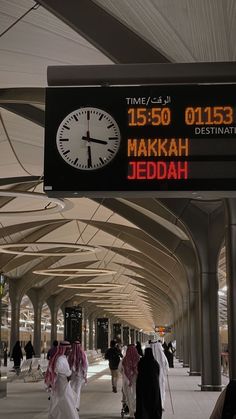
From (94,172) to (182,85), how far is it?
1.41m

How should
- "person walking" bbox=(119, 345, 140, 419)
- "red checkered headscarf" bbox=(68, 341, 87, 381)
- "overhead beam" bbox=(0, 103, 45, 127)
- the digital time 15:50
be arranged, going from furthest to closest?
1. "overhead beam" bbox=(0, 103, 45, 127)
2. "red checkered headscarf" bbox=(68, 341, 87, 381)
3. "person walking" bbox=(119, 345, 140, 419)
4. the digital time 15:50

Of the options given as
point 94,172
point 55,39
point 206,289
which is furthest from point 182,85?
point 206,289

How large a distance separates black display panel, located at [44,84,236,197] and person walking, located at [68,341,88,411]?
36.9 ft

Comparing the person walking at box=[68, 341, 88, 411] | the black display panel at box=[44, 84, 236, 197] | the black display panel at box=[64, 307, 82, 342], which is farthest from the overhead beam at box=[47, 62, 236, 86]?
the black display panel at box=[64, 307, 82, 342]

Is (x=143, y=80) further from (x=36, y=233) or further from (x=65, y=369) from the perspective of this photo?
(x=36, y=233)

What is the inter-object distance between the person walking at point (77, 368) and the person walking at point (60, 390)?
344 cm

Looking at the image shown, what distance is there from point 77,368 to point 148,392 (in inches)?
224

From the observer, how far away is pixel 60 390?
47.1 ft

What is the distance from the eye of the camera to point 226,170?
7.55m

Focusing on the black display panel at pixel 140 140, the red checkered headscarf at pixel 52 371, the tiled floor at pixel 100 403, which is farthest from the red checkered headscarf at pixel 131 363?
the black display panel at pixel 140 140

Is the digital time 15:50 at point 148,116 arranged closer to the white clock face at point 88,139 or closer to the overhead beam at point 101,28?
the white clock face at point 88,139

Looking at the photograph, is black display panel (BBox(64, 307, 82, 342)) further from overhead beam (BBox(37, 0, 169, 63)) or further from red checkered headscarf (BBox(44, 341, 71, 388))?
overhead beam (BBox(37, 0, 169, 63))

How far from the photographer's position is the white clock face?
7.72m

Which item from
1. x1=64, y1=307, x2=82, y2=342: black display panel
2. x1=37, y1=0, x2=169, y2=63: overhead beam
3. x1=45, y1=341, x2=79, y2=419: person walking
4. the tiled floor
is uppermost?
x1=37, y1=0, x2=169, y2=63: overhead beam
